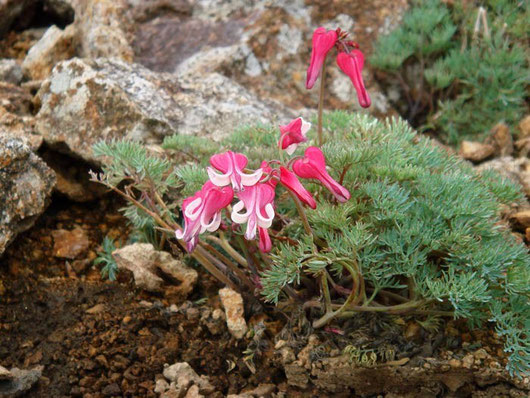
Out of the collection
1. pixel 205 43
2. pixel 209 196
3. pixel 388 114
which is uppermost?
pixel 209 196

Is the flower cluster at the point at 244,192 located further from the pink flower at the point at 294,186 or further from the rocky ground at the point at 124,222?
the rocky ground at the point at 124,222

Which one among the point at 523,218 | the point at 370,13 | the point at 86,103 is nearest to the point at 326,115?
the point at 523,218

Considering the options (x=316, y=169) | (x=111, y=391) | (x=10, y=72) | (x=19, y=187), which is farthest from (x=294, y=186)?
(x=10, y=72)

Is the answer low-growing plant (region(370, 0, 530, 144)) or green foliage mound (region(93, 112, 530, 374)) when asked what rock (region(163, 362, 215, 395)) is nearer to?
green foliage mound (region(93, 112, 530, 374))

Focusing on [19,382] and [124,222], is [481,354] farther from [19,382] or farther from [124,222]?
[124,222]

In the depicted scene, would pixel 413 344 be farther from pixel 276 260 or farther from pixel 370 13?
pixel 370 13
